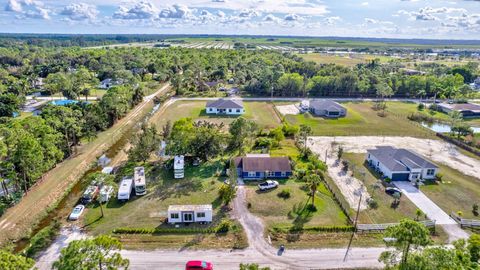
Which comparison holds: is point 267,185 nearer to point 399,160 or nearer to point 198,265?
point 198,265

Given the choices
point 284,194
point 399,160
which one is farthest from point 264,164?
point 399,160

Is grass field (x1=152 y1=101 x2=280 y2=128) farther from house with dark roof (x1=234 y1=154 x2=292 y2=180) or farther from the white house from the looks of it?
the white house

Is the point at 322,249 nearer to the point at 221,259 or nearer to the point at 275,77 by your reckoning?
the point at 221,259

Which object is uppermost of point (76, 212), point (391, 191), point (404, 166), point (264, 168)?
point (404, 166)

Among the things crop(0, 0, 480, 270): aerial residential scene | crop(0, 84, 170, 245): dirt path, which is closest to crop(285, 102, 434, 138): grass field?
crop(0, 0, 480, 270): aerial residential scene

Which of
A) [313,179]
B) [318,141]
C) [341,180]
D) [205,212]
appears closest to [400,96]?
[318,141]

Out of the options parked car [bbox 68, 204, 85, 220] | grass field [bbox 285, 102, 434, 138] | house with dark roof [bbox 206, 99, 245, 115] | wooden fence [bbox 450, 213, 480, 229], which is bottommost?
parked car [bbox 68, 204, 85, 220]

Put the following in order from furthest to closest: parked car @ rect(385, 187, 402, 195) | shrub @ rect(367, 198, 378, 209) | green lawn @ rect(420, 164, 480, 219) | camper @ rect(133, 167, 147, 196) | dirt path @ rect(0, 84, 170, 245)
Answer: parked car @ rect(385, 187, 402, 195) < camper @ rect(133, 167, 147, 196) < green lawn @ rect(420, 164, 480, 219) < shrub @ rect(367, 198, 378, 209) < dirt path @ rect(0, 84, 170, 245)
